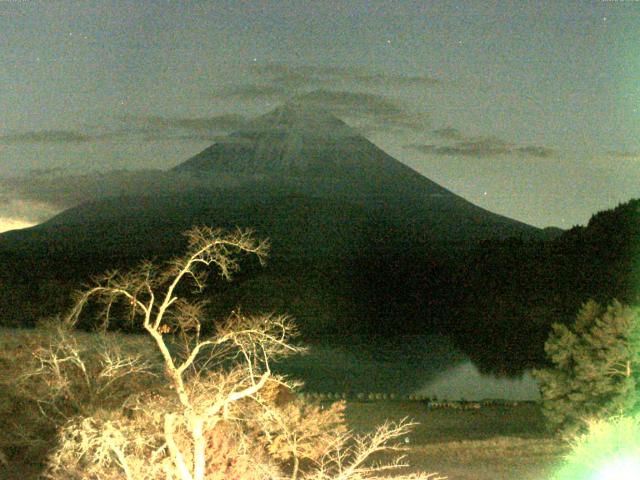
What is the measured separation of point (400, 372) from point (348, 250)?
237ft

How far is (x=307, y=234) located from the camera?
11300 cm

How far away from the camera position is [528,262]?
166 feet

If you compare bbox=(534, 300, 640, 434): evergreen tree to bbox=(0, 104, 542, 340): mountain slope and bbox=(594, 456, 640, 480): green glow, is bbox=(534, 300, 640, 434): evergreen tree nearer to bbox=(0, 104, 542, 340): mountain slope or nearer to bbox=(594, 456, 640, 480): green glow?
bbox=(594, 456, 640, 480): green glow

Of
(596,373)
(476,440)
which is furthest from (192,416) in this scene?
(596,373)

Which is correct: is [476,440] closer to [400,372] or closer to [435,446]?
[435,446]

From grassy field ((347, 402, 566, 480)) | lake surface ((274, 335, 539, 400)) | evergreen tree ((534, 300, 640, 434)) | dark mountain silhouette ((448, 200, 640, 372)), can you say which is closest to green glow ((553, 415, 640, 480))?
grassy field ((347, 402, 566, 480))

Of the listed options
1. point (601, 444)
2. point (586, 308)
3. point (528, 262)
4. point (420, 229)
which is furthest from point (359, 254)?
point (601, 444)

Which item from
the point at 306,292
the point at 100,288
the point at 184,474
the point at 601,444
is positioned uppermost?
the point at 100,288

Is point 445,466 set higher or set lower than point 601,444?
lower

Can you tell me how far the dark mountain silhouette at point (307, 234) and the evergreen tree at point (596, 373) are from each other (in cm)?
760

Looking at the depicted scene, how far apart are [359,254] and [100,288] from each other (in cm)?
9500

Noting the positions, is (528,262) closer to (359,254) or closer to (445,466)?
(445,466)

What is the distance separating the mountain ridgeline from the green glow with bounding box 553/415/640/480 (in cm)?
1232

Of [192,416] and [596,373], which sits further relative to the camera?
[596,373]
